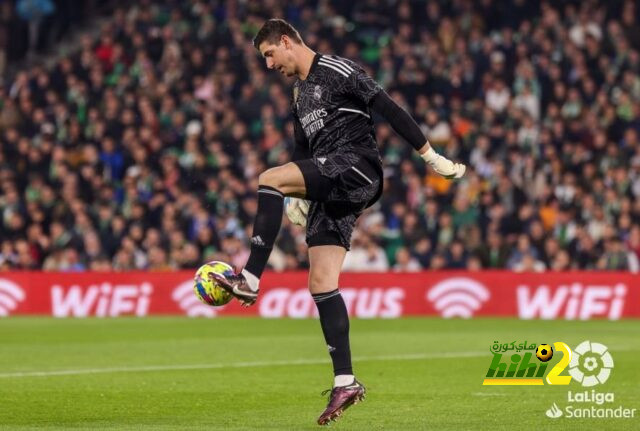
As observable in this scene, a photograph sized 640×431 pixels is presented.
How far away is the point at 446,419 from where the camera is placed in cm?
916

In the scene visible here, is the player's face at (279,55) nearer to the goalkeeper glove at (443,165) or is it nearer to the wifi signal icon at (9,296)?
the goalkeeper glove at (443,165)

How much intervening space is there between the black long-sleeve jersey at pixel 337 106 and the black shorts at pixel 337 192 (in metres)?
0.10

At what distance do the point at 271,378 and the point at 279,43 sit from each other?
3921mm

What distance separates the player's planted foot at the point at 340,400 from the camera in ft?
28.5

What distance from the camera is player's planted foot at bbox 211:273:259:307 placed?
8.47 metres

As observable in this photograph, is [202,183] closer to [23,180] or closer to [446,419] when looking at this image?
[23,180]

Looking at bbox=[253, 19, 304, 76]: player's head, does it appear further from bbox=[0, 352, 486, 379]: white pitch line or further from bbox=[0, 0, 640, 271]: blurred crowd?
bbox=[0, 0, 640, 271]: blurred crowd

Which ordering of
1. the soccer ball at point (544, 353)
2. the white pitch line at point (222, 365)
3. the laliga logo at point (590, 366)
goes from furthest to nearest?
the white pitch line at point (222, 365) < the laliga logo at point (590, 366) < the soccer ball at point (544, 353)

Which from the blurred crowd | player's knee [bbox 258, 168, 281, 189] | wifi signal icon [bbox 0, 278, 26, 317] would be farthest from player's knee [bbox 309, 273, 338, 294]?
wifi signal icon [bbox 0, 278, 26, 317]

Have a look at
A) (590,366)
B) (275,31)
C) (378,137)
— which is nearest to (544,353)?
(590,366)

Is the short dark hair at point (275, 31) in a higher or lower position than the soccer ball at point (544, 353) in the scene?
higher

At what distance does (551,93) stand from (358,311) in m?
5.32

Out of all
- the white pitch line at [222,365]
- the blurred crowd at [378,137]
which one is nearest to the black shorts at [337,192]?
the white pitch line at [222,365]

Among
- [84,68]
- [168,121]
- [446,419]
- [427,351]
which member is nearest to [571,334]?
[427,351]
